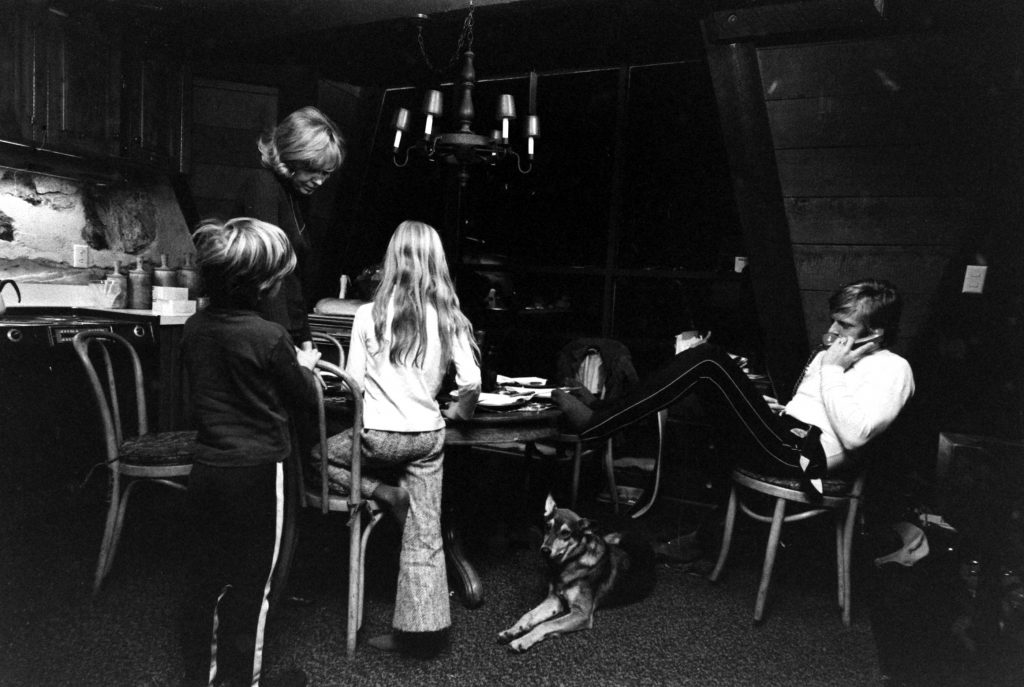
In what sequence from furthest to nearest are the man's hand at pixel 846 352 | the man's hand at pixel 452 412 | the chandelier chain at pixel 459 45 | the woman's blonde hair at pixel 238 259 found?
the chandelier chain at pixel 459 45, the man's hand at pixel 846 352, the man's hand at pixel 452 412, the woman's blonde hair at pixel 238 259

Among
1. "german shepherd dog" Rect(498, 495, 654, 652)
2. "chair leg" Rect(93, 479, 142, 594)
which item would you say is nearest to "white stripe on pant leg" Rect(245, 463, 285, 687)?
"german shepherd dog" Rect(498, 495, 654, 652)

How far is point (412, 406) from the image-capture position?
2.04 m

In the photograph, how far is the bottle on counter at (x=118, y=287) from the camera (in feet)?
12.5

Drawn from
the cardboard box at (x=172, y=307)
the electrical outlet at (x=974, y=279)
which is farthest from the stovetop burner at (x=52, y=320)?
the electrical outlet at (x=974, y=279)

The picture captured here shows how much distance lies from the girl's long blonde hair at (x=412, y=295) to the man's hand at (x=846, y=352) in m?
1.48

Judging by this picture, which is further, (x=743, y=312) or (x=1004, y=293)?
(x=743, y=312)

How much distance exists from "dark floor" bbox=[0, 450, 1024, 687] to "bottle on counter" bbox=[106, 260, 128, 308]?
118 cm

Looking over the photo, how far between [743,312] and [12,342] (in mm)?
3779

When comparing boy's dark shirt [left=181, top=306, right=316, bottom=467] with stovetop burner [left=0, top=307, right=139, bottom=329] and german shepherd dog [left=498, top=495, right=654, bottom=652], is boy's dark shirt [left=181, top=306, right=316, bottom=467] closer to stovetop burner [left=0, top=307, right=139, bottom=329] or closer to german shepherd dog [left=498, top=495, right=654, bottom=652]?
german shepherd dog [left=498, top=495, right=654, bottom=652]

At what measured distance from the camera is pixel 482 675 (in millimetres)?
1967

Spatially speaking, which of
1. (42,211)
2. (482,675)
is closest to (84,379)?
(42,211)

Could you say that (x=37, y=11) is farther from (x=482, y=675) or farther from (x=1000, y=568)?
(x=1000, y=568)

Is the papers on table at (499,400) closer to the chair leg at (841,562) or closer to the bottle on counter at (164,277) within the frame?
the chair leg at (841,562)

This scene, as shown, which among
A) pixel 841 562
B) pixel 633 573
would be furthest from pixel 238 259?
pixel 841 562
